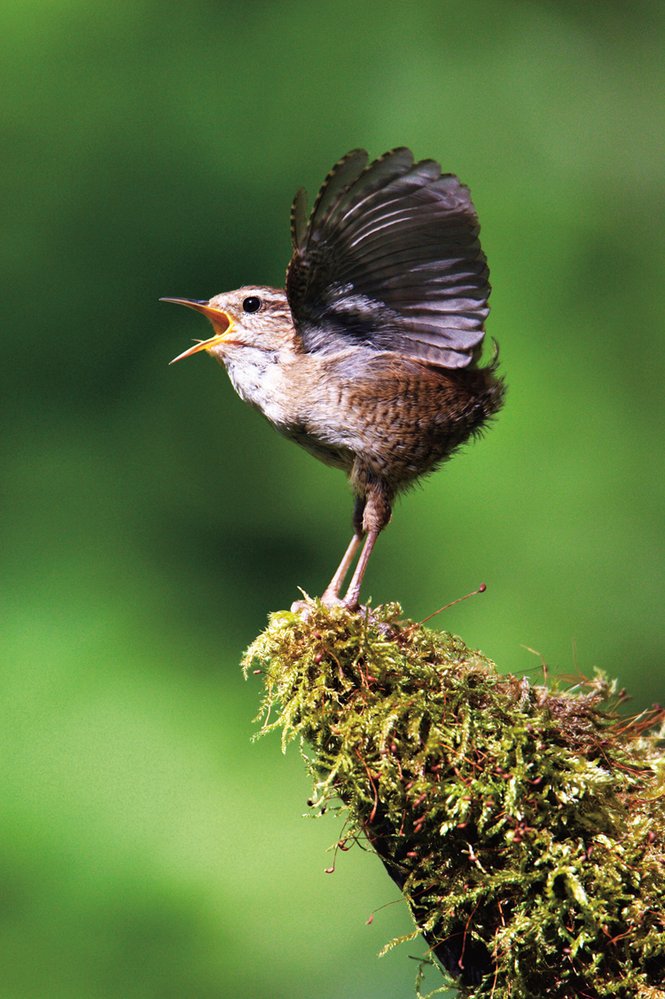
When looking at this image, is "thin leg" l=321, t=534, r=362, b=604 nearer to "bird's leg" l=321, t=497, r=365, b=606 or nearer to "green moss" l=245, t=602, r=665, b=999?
"bird's leg" l=321, t=497, r=365, b=606

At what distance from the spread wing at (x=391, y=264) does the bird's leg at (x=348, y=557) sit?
0.42 m

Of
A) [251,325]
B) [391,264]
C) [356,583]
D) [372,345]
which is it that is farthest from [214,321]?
[356,583]

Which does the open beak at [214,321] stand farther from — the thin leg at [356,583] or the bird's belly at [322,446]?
the thin leg at [356,583]

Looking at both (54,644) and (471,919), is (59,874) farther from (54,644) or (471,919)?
(471,919)

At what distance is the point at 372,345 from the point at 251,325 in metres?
0.35

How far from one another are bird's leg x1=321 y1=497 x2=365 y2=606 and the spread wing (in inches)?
16.7

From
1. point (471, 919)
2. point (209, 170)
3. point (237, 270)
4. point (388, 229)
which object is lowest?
point (471, 919)

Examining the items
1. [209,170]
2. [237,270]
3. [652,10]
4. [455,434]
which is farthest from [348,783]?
[652,10]

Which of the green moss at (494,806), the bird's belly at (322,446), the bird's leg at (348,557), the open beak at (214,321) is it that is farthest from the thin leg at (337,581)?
the open beak at (214,321)

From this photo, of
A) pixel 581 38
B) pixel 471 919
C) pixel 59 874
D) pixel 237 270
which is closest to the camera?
pixel 471 919

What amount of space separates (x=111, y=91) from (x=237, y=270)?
51.6 inches

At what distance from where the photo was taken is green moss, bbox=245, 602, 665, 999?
1.80 metres

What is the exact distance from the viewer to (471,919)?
185cm

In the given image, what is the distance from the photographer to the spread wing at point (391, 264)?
7.55 feet
